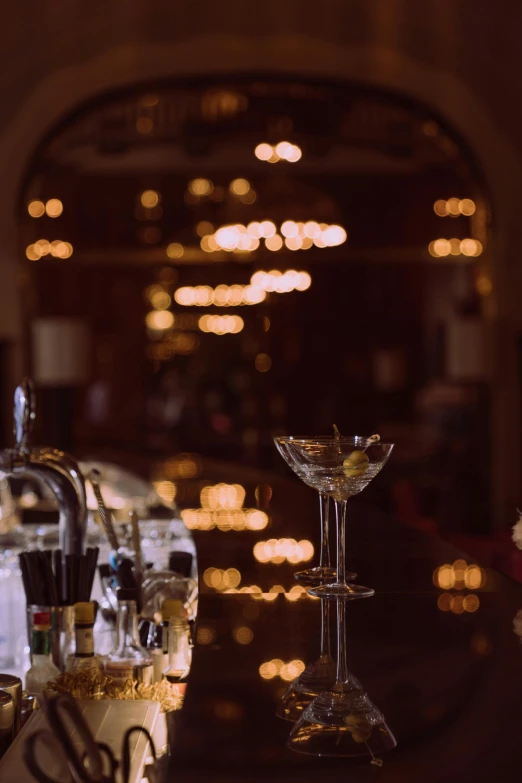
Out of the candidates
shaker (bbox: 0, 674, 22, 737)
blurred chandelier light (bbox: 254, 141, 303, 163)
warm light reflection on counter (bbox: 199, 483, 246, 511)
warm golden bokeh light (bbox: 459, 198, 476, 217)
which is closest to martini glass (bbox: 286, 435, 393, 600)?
shaker (bbox: 0, 674, 22, 737)

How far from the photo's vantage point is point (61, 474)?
1819 millimetres

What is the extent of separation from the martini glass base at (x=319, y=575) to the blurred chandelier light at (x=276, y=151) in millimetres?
8149

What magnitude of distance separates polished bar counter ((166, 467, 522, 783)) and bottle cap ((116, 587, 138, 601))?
116mm

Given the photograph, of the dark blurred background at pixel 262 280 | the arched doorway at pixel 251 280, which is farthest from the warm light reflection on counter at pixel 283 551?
the arched doorway at pixel 251 280

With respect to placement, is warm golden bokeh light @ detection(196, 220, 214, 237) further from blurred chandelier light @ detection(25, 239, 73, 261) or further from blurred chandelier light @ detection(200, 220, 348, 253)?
blurred chandelier light @ detection(25, 239, 73, 261)

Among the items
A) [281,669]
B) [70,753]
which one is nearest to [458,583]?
[281,669]

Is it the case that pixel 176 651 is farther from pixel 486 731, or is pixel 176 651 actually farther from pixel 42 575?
pixel 486 731

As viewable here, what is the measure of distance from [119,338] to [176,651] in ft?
28.0

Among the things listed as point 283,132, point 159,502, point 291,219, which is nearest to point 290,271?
point 291,219

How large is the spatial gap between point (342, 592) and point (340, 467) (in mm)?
184

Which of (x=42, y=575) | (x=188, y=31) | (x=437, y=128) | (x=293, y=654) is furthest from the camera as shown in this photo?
(x=437, y=128)

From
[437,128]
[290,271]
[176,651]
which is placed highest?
[437,128]

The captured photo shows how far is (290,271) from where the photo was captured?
995 centimetres

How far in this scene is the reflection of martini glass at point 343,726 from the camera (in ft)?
2.92
